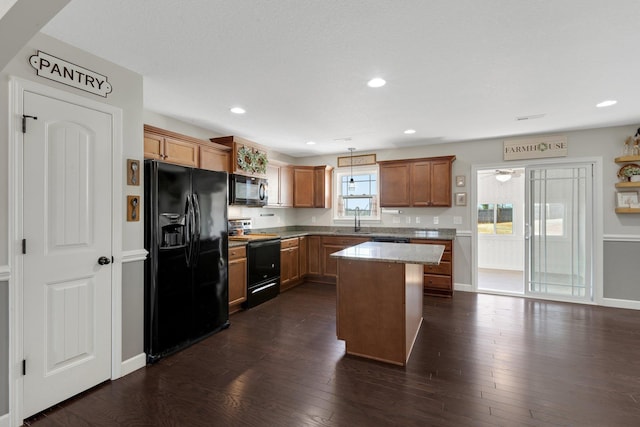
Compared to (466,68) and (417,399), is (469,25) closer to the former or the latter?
(466,68)

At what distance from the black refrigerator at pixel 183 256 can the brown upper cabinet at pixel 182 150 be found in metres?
0.58

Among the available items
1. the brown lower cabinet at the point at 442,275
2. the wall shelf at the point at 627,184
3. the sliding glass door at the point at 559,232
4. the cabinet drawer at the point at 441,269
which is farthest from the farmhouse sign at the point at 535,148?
the cabinet drawer at the point at 441,269

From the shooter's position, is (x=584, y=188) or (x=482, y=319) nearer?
(x=482, y=319)

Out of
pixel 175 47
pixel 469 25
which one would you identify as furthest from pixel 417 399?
pixel 175 47

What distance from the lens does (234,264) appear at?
388 cm

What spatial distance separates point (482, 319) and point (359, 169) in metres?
3.44

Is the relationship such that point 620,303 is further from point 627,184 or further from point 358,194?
point 358,194

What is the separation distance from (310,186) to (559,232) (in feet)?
13.7

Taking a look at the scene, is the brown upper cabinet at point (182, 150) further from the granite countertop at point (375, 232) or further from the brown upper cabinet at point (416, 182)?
the brown upper cabinet at point (416, 182)

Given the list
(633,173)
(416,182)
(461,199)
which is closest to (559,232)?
(633,173)

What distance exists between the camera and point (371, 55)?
2305mm

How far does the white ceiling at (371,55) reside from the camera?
1.80 meters

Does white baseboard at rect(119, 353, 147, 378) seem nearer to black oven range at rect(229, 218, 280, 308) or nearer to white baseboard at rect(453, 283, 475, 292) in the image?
black oven range at rect(229, 218, 280, 308)

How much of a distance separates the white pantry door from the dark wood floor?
9.7 inches
